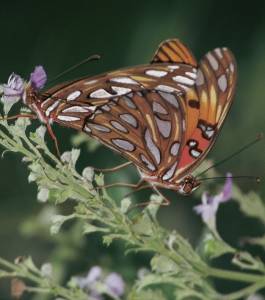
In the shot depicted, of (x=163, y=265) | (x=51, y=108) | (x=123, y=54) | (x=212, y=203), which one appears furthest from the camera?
(x=123, y=54)

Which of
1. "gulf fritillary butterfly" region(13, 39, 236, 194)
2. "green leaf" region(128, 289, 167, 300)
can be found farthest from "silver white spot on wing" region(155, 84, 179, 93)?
"green leaf" region(128, 289, 167, 300)

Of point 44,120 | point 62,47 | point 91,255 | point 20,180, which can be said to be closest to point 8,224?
point 20,180

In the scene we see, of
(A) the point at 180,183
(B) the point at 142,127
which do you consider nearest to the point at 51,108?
(B) the point at 142,127

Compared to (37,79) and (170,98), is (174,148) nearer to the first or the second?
(170,98)

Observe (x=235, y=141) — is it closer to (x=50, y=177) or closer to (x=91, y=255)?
(x=91, y=255)

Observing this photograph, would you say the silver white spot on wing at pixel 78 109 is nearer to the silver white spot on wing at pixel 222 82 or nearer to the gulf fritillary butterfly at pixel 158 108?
the gulf fritillary butterfly at pixel 158 108

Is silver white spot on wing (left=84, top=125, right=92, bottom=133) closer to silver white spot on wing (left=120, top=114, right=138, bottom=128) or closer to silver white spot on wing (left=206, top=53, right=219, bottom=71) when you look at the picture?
silver white spot on wing (left=120, top=114, right=138, bottom=128)

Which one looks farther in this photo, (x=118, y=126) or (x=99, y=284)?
(x=99, y=284)
